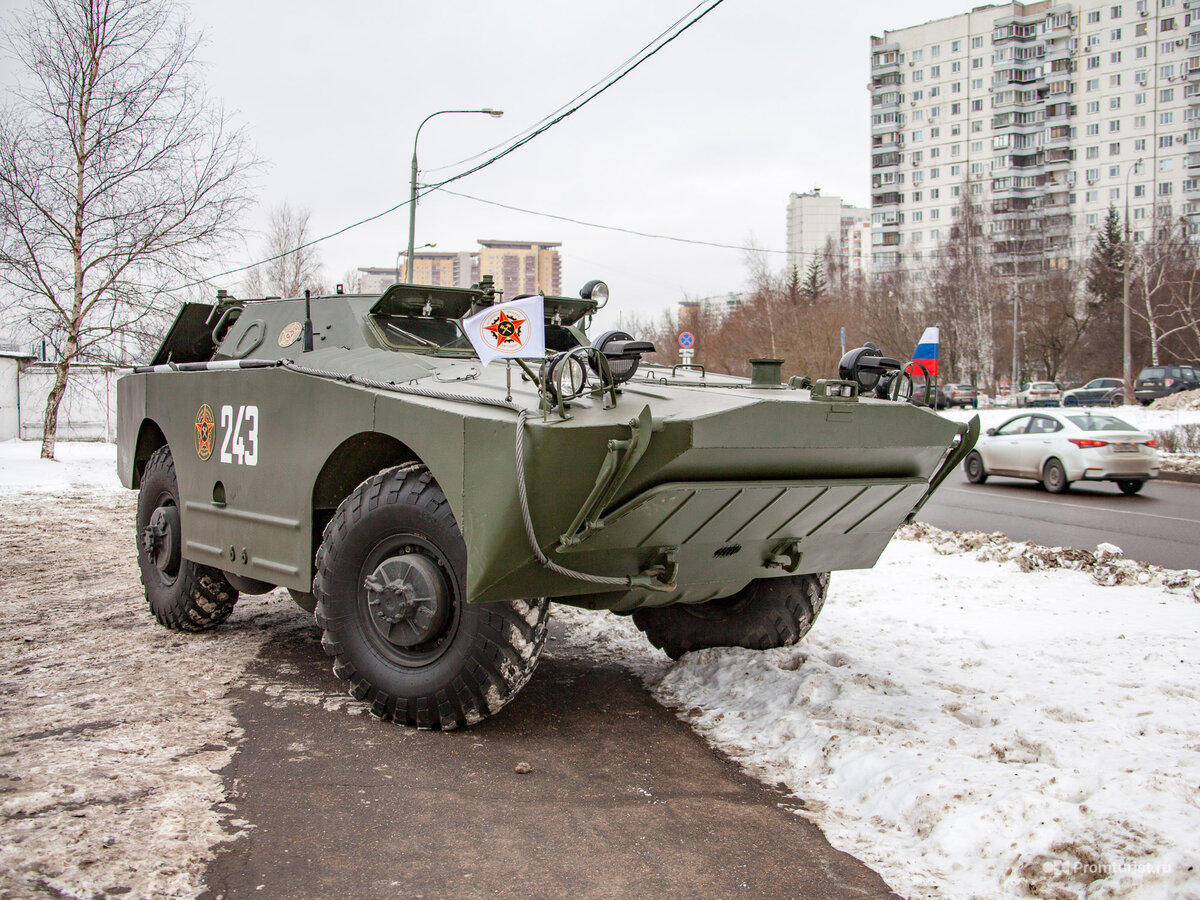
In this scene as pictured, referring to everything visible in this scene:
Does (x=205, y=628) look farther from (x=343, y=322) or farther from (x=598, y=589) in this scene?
(x=598, y=589)

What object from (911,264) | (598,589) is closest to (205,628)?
(598,589)

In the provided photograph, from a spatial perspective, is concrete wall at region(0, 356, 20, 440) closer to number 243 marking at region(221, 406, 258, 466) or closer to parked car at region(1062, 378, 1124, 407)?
number 243 marking at region(221, 406, 258, 466)

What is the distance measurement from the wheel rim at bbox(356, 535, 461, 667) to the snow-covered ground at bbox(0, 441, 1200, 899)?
0.72 meters

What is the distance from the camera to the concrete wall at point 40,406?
2428 cm

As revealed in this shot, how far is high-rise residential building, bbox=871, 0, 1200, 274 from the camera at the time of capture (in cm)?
6334

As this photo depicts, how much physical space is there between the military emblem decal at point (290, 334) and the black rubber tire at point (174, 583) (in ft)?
3.34

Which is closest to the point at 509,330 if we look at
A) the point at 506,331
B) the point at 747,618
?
the point at 506,331

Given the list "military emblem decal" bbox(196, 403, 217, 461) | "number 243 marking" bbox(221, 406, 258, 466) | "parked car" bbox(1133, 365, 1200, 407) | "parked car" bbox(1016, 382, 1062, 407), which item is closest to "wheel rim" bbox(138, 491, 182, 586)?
"military emblem decal" bbox(196, 403, 217, 461)

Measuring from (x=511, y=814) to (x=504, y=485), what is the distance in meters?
1.04

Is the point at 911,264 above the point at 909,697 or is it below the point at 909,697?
above

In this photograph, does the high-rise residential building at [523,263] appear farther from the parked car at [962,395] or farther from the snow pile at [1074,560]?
the parked car at [962,395]

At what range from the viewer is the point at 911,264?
233ft

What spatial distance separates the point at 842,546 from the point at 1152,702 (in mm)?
1335

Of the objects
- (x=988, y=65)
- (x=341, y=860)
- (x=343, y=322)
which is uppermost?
(x=988, y=65)
